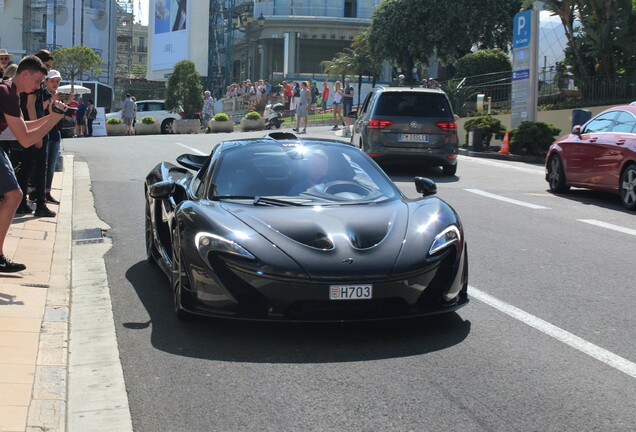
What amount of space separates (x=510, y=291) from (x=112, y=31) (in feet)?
345

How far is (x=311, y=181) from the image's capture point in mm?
7039

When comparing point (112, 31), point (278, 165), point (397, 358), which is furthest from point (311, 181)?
point (112, 31)

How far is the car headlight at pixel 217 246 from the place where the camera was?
5.63 m

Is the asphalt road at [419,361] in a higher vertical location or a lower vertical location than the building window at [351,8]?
lower

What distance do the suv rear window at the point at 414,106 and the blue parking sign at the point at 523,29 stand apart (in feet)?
29.6

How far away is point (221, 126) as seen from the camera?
39.2m

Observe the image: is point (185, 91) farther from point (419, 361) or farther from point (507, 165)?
point (419, 361)

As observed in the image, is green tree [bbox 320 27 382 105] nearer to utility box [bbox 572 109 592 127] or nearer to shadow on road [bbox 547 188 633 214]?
utility box [bbox 572 109 592 127]

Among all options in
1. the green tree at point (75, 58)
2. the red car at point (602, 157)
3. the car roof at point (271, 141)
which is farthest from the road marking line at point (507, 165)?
the green tree at point (75, 58)

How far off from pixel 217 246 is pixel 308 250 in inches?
22.7

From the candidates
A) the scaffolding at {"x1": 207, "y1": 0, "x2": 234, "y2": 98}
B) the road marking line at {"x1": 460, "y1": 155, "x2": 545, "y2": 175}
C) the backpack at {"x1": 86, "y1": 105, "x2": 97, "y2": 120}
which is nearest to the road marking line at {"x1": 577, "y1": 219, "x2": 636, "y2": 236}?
the road marking line at {"x1": 460, "y1": 155, "x2": 545, "y2": 175}

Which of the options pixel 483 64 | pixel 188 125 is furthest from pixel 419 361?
pixel 188 125

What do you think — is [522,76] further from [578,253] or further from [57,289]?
[57,289]

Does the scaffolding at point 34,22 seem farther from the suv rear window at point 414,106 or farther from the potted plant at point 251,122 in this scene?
the suv rear window at point 414,106
